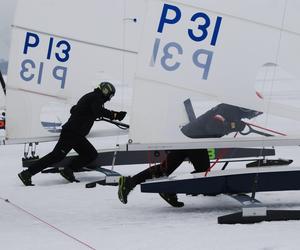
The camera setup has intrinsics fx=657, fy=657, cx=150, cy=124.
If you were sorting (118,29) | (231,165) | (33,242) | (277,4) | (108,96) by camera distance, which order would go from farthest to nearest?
(231,165) < (118,29) < (108,96) < (277,4) < (33,242)

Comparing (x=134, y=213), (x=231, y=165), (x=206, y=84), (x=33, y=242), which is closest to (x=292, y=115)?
(x=206, y=84)

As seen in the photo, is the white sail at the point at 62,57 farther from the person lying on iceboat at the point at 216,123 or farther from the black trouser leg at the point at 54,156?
the person lying on iceboat at the point at 216,123

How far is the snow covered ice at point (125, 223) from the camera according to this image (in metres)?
3.96

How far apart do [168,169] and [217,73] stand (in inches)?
37.4

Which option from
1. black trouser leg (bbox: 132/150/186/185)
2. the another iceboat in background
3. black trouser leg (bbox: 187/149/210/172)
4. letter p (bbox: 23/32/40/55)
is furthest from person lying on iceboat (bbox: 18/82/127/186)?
the another iceboat in background

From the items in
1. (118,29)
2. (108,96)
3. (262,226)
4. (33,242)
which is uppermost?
(118,29)

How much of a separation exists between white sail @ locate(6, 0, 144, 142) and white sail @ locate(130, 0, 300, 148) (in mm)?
2206

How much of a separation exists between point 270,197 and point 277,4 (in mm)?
1815

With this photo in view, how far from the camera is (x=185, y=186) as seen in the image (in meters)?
4.89

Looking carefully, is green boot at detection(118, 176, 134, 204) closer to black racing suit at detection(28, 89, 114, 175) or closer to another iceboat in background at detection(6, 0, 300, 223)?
another iceboat in background at detection(6, 0, 300, 223)

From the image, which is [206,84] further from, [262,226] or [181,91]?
[262,226]

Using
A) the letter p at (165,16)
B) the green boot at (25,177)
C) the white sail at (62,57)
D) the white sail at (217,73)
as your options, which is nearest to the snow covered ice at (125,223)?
the green boot at (25,177)

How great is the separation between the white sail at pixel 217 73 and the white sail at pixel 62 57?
221cm

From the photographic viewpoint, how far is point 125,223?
4.67m
